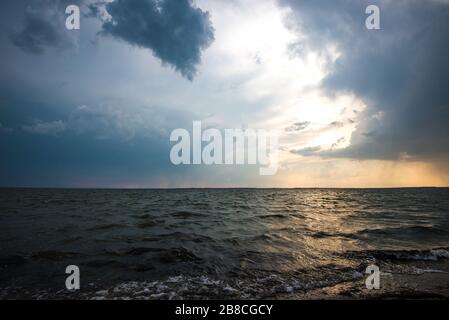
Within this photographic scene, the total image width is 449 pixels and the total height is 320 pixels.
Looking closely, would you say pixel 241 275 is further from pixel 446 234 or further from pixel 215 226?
pixel 446 234

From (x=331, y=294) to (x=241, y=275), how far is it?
7.97ft

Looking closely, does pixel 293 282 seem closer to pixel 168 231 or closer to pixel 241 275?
pixel 241 275

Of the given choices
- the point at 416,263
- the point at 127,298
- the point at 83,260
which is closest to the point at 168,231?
the point at 83,260

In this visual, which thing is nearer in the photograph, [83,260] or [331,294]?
[331,294]

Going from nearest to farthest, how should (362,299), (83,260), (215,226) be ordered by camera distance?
(362,299) → (83,260) → (215,226)

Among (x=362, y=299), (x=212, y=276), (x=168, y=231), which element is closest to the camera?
(x=362, y=299)

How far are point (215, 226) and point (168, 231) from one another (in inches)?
124

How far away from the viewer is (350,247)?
33.1ft

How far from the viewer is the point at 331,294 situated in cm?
564
